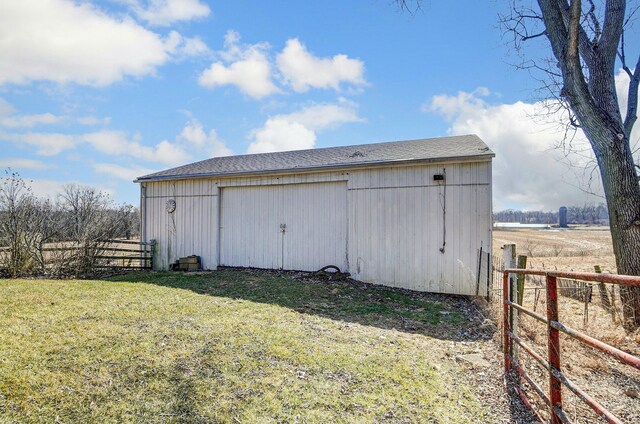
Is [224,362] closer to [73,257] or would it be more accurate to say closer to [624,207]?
[624,207]

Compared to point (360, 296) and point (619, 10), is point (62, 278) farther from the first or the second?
point (619, 10)

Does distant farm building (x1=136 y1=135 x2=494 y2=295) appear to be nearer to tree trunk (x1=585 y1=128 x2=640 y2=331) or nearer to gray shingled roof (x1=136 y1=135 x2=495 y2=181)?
gray shingled roof (x1=136 y1=135 x2=495 y2=181)

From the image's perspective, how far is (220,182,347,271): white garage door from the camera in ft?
26.8

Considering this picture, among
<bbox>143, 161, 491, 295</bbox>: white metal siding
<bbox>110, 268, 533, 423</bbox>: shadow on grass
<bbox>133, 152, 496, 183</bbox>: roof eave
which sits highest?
<bbox>133, 152, 496, 183</bbox>: roof eave

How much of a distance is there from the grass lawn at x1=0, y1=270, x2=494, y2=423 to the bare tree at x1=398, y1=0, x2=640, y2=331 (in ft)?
8.09

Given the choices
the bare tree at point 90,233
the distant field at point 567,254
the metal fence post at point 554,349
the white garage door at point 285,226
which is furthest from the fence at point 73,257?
the distant field at point 567,254

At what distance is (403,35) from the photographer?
8148 mm

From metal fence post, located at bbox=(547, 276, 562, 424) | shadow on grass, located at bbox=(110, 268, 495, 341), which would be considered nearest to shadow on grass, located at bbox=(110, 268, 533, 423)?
shadow on grass, located at bbox=(110, 268, 495, 341)

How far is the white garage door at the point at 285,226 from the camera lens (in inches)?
321

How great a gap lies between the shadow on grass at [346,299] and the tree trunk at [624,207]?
191cm

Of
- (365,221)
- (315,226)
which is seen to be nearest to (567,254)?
(365,221)

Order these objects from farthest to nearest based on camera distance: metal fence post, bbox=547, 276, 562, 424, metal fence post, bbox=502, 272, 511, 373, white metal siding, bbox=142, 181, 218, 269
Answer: white metal siding, bbox=142, 181, 218, 269
metal fence post, bbox=502, 272, 511, 373
metal fence post, bbox=547, 276, 562, 424

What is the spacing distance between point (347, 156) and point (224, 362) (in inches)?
253

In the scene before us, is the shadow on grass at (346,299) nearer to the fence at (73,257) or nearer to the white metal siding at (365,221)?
the white metal siding at (365,221)
